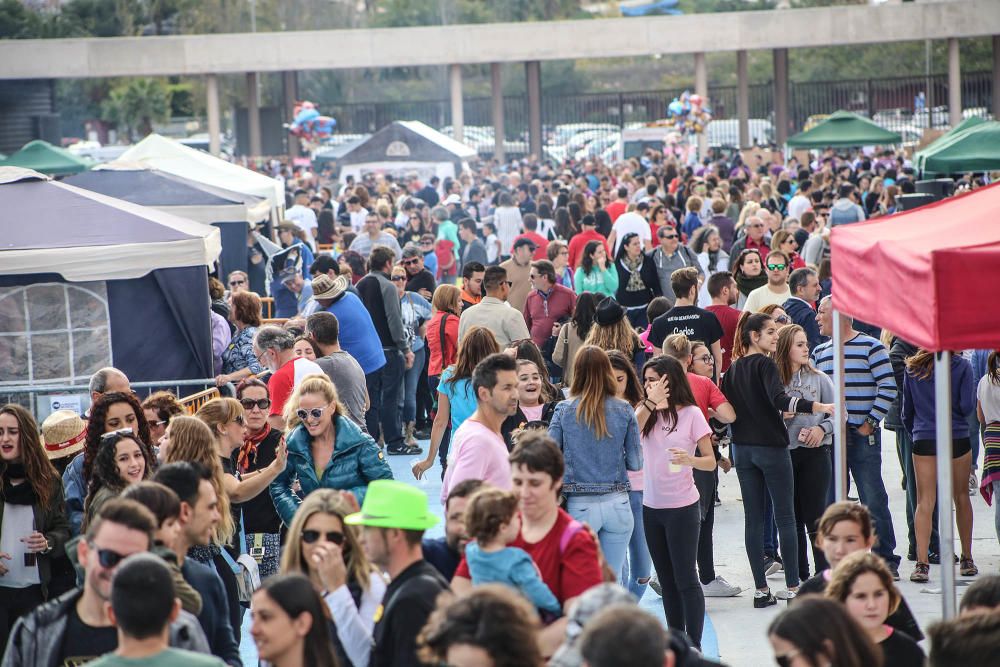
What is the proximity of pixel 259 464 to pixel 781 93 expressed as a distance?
36.8m

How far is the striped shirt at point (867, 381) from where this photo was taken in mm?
8344

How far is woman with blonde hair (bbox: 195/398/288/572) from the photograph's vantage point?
6.97m

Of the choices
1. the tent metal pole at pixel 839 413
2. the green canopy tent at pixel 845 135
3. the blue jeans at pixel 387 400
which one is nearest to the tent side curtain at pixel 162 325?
the blue jeans at pixel 387 400

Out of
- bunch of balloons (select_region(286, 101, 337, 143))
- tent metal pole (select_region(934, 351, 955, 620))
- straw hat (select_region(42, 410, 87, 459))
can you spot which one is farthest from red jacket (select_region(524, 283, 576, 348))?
bunch of balloons (select_region(286, 101, 337, 143))

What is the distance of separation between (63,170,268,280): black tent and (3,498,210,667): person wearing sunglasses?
1244 cm

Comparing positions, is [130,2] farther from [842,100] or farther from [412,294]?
[412,294]

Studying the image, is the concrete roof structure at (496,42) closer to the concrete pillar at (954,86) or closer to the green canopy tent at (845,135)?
the concrete pillar at (954,86)

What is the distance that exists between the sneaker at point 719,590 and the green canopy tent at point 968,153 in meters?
8.99

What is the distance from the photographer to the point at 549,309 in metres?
12.0

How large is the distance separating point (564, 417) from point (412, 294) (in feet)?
20.9

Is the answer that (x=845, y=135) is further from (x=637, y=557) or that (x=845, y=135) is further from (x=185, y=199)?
(x=637, y=557)

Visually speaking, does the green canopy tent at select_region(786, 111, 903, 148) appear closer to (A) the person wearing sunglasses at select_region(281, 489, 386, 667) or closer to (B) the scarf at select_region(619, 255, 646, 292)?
(B) the scarf at select_region(619, 255, 646, 292)

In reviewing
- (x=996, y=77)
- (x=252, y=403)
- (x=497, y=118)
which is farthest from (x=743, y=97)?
(x=252, y=403)

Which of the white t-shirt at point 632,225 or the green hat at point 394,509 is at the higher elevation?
the white t-shirt at point 632,225
